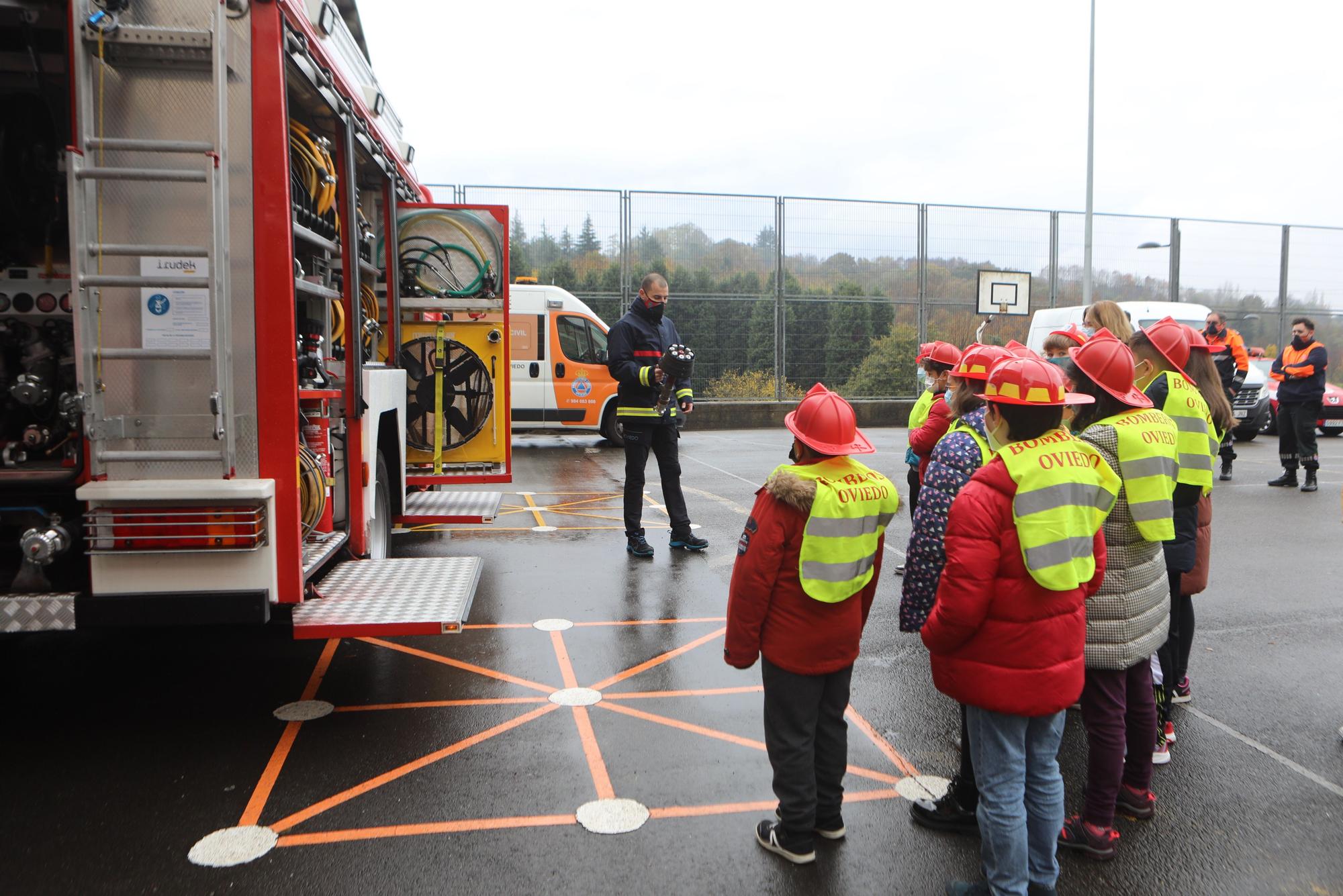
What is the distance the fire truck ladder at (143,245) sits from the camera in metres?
3.47

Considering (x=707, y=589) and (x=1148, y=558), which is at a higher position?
(x=1148, y=558)

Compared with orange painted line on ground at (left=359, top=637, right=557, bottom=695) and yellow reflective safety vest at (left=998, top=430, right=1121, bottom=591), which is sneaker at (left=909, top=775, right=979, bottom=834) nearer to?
yellow reflective safety vest at (left=998, top=430, right=1121, bottom=591)

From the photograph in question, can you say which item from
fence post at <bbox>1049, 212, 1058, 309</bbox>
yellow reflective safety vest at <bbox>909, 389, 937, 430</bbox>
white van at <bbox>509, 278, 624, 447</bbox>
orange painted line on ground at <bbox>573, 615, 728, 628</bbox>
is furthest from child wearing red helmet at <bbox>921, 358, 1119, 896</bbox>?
fence post at <bbox>1049, 212, 1058, 309</bbox>

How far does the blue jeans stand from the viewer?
108 inches

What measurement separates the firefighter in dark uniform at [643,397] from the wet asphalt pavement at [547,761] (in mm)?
1116

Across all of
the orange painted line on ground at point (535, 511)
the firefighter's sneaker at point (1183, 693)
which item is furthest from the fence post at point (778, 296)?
the firefighter's sneaker at point (1183, 693)

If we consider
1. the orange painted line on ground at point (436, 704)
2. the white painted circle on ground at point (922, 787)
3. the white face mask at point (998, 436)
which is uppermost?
the white face mask at point (998, 436)

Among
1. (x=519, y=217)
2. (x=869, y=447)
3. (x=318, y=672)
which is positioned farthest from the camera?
(x=519, y=217)

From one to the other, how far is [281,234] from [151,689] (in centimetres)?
235

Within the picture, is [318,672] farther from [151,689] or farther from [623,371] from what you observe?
[623,371]

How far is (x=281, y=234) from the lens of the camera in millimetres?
3707

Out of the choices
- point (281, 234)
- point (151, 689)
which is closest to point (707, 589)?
point (151, 689)

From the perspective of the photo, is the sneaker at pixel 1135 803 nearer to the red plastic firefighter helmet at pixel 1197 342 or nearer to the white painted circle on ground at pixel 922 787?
the white painted circle on ground at pixel 922 787

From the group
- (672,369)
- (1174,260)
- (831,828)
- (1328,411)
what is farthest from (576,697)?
(1174,260)
